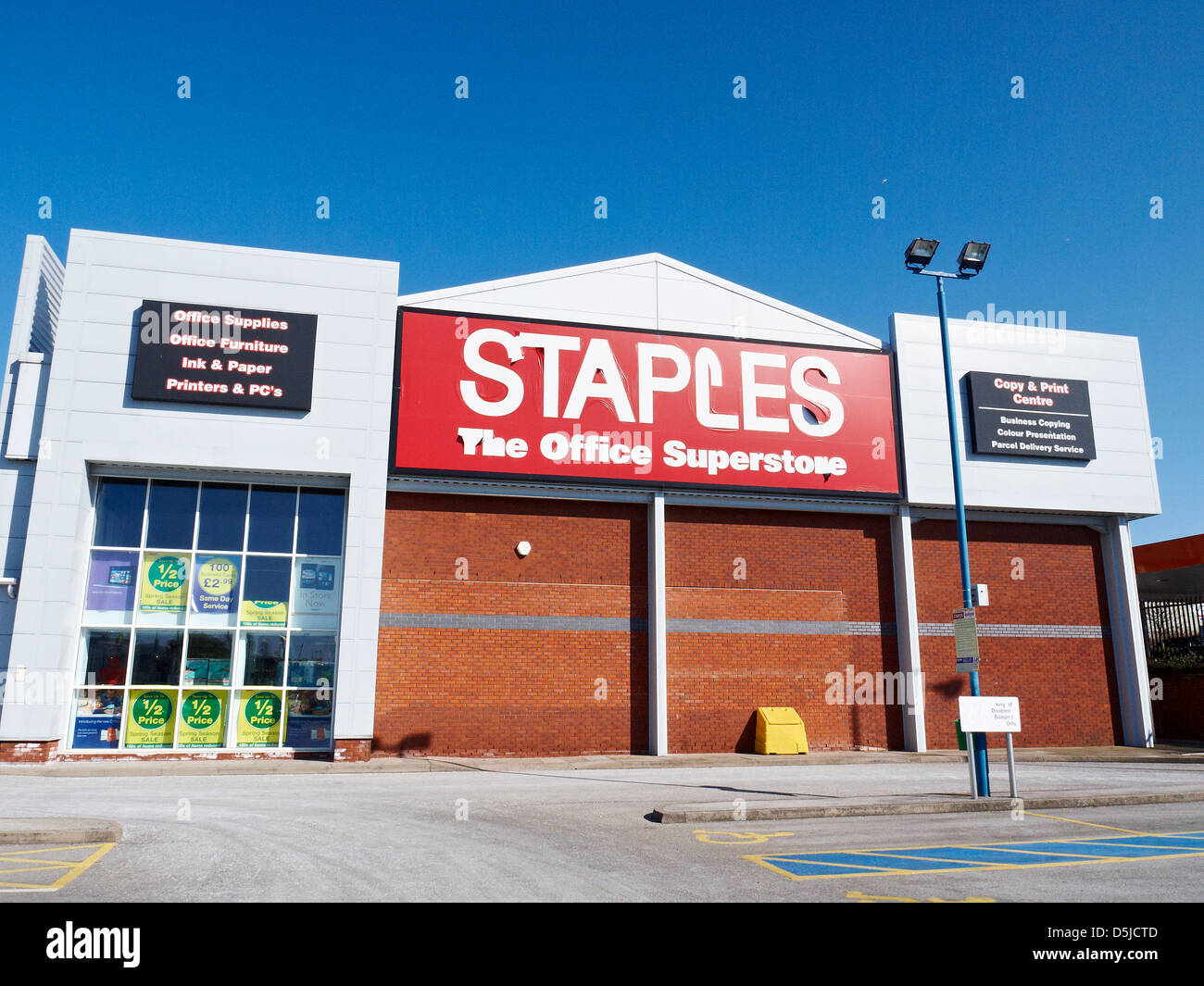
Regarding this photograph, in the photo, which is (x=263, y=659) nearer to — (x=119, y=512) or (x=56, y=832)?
(x=119, y=512)

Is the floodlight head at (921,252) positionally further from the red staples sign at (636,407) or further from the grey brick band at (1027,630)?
the grey brick band at (1027,630)

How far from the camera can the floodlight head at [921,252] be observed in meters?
14.6

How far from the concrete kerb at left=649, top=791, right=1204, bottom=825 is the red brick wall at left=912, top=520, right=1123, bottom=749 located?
30.8 feet

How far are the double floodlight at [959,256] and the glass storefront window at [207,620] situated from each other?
13.6 metres

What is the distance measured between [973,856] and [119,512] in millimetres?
18001

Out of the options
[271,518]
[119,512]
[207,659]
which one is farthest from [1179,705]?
[119,512]

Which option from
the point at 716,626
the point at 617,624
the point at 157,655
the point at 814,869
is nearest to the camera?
the point at 814,869

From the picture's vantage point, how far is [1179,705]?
25.5m

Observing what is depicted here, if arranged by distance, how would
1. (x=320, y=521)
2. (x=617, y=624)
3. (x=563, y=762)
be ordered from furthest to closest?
(x=617, y=624), (x=320, y=521), (x=563, y=762)

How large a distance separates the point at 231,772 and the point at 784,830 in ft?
36.8

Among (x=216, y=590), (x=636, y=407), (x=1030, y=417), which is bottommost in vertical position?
(x=216, y=590)
